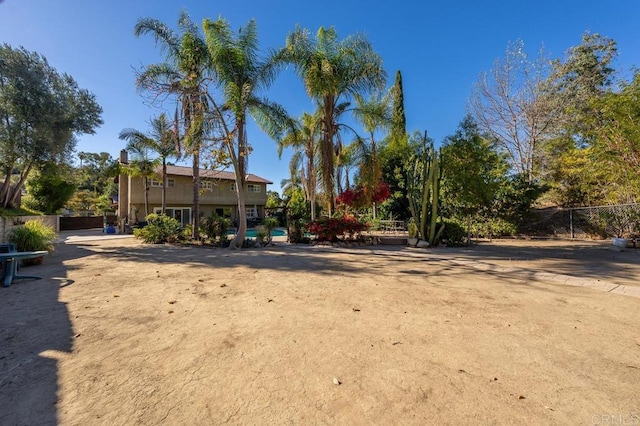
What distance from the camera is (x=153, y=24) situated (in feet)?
37.2

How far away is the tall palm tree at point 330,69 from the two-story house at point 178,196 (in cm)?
1258

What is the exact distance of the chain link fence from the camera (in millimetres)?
12531

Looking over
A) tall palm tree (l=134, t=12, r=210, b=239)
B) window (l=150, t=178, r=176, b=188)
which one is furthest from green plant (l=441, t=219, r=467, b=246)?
window (l=150, t=178, r=176, b=188)

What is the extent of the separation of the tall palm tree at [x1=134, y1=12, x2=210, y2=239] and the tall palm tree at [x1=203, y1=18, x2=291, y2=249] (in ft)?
2.55

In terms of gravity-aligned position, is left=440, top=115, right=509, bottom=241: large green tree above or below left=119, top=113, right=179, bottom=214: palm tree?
below

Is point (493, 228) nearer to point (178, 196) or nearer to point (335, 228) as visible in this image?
point (335, 228)

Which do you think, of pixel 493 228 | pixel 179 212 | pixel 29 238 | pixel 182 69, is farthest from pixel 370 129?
pixel 179 212

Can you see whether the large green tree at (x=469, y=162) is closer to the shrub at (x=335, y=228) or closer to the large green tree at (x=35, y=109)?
the shrub at (x=335, y=228)

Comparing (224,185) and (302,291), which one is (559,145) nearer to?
(302,291)

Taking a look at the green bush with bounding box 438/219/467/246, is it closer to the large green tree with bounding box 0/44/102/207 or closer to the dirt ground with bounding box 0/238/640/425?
the dirt ground with bounding box 0/238/640/425

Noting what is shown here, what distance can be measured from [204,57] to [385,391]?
12899 mm

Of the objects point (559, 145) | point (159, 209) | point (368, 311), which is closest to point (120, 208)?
point (159, 209)

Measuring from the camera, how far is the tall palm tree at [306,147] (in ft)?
43.3

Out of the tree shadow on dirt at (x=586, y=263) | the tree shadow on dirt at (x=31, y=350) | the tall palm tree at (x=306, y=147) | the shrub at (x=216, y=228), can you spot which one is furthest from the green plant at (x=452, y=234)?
the tree shadow on dirt at (x=31, y=350)
